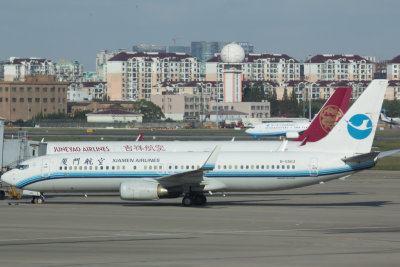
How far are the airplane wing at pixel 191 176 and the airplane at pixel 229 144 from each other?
12.1 meters

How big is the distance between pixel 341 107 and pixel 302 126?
66.3 m

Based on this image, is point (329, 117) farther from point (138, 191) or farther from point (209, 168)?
point (138, 191)

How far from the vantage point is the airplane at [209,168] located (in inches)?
1570

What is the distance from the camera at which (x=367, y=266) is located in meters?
23.0

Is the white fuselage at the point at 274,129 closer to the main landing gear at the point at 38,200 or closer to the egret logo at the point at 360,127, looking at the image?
the egret logo at the point at 360,127

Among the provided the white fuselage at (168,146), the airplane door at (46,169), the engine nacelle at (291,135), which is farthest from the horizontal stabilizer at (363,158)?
the engine nacelle at (291,135)

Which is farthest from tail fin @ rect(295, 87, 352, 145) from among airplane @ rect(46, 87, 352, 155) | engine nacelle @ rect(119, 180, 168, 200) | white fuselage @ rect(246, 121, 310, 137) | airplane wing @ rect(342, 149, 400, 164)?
white fuselage @ rect(246, 121, 310, 137)

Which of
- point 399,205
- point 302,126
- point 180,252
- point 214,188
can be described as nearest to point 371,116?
point 399,205

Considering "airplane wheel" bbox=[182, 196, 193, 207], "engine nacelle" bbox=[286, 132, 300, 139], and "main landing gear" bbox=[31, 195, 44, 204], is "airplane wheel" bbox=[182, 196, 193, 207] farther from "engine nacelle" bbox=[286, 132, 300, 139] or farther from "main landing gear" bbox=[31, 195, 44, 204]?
"engine nacelle" bbox=[286, 132, 300, 139]

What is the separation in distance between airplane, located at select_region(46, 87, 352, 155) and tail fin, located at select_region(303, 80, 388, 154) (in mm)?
10197

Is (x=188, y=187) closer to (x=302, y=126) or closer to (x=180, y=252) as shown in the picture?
(x=180, y=252)

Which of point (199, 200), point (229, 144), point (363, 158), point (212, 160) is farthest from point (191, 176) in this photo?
point (229, 144)

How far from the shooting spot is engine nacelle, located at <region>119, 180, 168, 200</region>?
130 feet

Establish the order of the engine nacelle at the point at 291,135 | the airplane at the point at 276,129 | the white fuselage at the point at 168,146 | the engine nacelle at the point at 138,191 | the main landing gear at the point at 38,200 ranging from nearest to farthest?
the engine nacelle at the point at 138,191, the main landing gear at the point at 38,200, the white fuselage at the point at 168,146, the engine nacelle at the point at 291,135, the airplane at the point at 276,129
